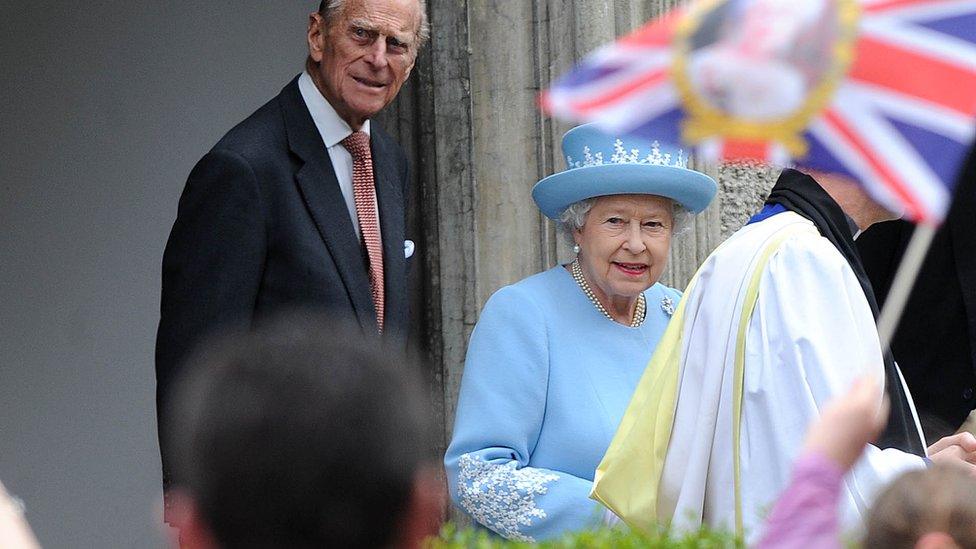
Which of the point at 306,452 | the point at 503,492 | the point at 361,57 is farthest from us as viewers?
the point at 361,57

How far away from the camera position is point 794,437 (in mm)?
3430

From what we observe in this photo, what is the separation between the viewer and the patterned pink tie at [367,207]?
4.32 metres

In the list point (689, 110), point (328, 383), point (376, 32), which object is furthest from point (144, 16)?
point (328, 383)

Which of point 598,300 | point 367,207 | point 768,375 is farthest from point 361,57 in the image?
point 768,375

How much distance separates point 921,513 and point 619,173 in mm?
2360

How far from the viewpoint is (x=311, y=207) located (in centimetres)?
418

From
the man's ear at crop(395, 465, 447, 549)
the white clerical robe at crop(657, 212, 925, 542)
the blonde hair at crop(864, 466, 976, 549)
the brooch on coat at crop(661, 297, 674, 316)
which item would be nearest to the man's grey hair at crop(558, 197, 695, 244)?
the brooch on coat at crop(661, 297, 674, 316)

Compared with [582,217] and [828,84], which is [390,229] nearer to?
[582,217]

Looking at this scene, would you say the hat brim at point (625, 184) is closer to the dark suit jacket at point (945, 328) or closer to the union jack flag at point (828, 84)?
the dark suit jacket at point (945, 328)

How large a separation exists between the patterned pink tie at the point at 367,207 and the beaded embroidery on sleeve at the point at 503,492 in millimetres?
431

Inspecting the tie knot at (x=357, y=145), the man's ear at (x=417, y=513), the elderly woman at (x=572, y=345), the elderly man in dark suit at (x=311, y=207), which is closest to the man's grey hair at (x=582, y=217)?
the elderly woman at (x=572, y=345)

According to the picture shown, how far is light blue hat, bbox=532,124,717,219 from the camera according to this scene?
443cm

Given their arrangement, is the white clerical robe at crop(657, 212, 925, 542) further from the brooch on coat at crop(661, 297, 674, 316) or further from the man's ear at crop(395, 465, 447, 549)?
the man's ear at crop(395, 465, 447, 549)

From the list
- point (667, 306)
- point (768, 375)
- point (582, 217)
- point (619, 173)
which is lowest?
point (667, 306)
